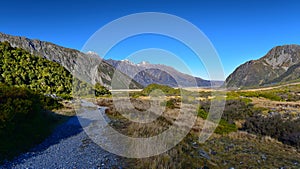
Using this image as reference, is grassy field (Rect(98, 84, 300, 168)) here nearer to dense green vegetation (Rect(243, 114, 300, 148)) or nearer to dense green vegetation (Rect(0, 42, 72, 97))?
dense green vegetation (Rect(243, 114, 300, 148))

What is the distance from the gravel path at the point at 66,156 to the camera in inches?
328

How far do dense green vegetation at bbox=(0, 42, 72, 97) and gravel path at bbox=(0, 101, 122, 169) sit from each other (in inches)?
844

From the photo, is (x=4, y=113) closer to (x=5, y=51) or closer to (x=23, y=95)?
(x=23, y=95)

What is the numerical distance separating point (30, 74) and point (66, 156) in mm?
27370

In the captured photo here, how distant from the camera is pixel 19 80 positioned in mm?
29969

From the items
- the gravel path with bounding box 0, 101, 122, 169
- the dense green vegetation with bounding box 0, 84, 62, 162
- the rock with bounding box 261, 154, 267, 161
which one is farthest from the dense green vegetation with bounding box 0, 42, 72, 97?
the rock with bounding box 261, 154, 267, 161

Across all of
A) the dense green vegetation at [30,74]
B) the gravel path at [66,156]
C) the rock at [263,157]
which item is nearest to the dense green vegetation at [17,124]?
the gravel path at [66,156]

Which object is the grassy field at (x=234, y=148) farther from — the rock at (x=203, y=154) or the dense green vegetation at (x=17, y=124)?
the dense green vegetation at (x=17, y=124)

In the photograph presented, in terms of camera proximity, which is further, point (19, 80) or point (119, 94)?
point (119, 94)

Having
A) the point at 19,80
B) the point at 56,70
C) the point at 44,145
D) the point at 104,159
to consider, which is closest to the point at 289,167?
the point at 104,159

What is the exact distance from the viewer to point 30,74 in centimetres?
3212

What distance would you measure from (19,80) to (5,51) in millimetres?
7270

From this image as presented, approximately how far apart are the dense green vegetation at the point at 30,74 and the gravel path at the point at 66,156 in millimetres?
21427

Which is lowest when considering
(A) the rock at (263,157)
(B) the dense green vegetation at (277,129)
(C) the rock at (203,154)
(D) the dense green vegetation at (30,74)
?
(A) the rock at (263,157)
